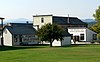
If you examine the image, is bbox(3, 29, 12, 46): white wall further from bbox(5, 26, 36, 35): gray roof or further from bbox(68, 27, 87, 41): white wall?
bbox(68, 27, 87, 41): white wall

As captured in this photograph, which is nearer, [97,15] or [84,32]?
[97,15]

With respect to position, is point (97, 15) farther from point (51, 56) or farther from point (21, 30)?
point (21, 30)

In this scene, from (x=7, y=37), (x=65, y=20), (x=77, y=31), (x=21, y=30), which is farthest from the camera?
(x=65, y=20)

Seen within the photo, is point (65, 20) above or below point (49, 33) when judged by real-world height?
above

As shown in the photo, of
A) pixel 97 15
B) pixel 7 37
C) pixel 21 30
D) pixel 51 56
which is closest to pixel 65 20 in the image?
pixel 21 30

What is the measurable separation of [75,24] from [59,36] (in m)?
27.8

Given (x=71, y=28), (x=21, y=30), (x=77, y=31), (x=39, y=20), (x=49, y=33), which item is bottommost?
(x=49, y=33)

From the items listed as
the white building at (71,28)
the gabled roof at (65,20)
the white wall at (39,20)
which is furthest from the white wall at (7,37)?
the gabled roof at (65,20)

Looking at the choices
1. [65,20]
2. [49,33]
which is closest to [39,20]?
[65,20]

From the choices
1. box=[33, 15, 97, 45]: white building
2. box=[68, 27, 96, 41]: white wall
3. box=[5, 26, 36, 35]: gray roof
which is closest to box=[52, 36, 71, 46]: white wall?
box=[33, 15, 97, 45]: white building

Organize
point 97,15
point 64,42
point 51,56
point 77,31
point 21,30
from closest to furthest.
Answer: point 51,56 < point 97,15 < point 64,42 < point 21,30 < point 77,31

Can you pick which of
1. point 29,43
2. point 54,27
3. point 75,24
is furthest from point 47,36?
point 75,24

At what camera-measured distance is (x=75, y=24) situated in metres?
97.9

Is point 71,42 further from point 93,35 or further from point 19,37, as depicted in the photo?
point 19,37
